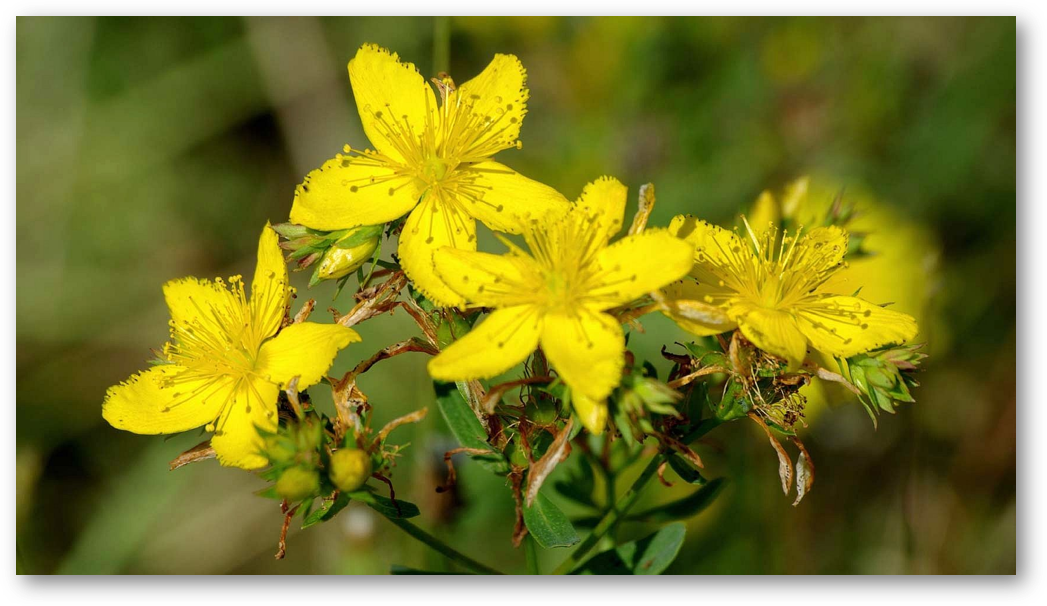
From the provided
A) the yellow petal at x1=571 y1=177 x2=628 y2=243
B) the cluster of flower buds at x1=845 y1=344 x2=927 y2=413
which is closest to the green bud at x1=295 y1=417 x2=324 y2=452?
the yellow petal at x1=571 y1=177 x2=628 y2=243

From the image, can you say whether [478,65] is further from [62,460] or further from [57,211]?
[62,460]

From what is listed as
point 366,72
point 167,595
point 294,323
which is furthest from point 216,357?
point 366,72

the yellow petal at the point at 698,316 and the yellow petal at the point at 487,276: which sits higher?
the yellow petal at the point at 487,276

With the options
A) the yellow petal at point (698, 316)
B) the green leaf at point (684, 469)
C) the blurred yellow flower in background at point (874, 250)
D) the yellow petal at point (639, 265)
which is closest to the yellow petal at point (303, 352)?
the yellow petal at point (639, 265)

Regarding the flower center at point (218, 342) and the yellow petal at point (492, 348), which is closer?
the yellow petal at point (492, 348)

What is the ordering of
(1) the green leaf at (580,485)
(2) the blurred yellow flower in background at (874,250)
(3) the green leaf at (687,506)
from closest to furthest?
(3) the green leaf at (687,506)
(1) the green leaf at (580,485)
(2) the blurred yellow flower in background at (874,250)

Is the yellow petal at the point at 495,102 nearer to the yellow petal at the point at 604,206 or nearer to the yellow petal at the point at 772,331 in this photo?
the yellow petal at the point at 604,206

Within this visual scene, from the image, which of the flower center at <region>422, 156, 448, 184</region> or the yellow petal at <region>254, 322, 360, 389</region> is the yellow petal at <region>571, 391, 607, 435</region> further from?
the flower center at <region>422, 156, 448, 184</region>
